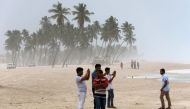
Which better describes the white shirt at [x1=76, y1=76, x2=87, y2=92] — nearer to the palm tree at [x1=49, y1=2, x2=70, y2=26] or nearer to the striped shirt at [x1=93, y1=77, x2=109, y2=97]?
the striped shirt at [x1=93, y1=77, x2=109, y2=97]

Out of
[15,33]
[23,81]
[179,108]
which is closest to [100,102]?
[179,108]

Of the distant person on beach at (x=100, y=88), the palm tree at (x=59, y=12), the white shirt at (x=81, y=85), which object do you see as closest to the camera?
the distant person on beach at (x=100, y=88)

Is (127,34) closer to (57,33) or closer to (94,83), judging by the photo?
(57,33)

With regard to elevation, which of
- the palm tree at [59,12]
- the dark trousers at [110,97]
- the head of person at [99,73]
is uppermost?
the palm tree at [59,12]

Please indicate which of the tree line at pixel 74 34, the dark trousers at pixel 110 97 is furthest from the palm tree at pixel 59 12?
the dark trousers at pixel 110 97

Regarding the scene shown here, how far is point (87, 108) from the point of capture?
→ 59.5 ft

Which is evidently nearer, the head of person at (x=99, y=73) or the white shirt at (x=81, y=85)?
the head of person at (x=99, y=73)

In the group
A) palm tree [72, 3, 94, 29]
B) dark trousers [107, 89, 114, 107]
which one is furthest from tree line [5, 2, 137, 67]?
dark trousers [107, 89, 114, 107]

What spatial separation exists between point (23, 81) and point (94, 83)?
2296 cm

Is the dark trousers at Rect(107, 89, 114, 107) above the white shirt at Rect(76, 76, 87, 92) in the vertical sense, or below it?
below


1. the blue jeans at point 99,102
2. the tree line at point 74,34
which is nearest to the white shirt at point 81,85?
the blue jeans at point 99,102

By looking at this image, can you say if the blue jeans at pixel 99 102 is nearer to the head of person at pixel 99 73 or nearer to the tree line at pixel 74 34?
the head of person at pixel 99 73

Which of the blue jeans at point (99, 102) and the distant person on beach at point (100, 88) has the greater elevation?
the distant person on beach at point (100, 88)

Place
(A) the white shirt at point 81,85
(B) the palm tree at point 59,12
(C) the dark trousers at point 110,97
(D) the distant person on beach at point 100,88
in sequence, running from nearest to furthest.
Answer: (D) the distant person on beach at point 100,88 → (A) the white shirt at point 81,85 → (C) the dark trousers at point 110,97 → (B) the palm tree at point 59,12
